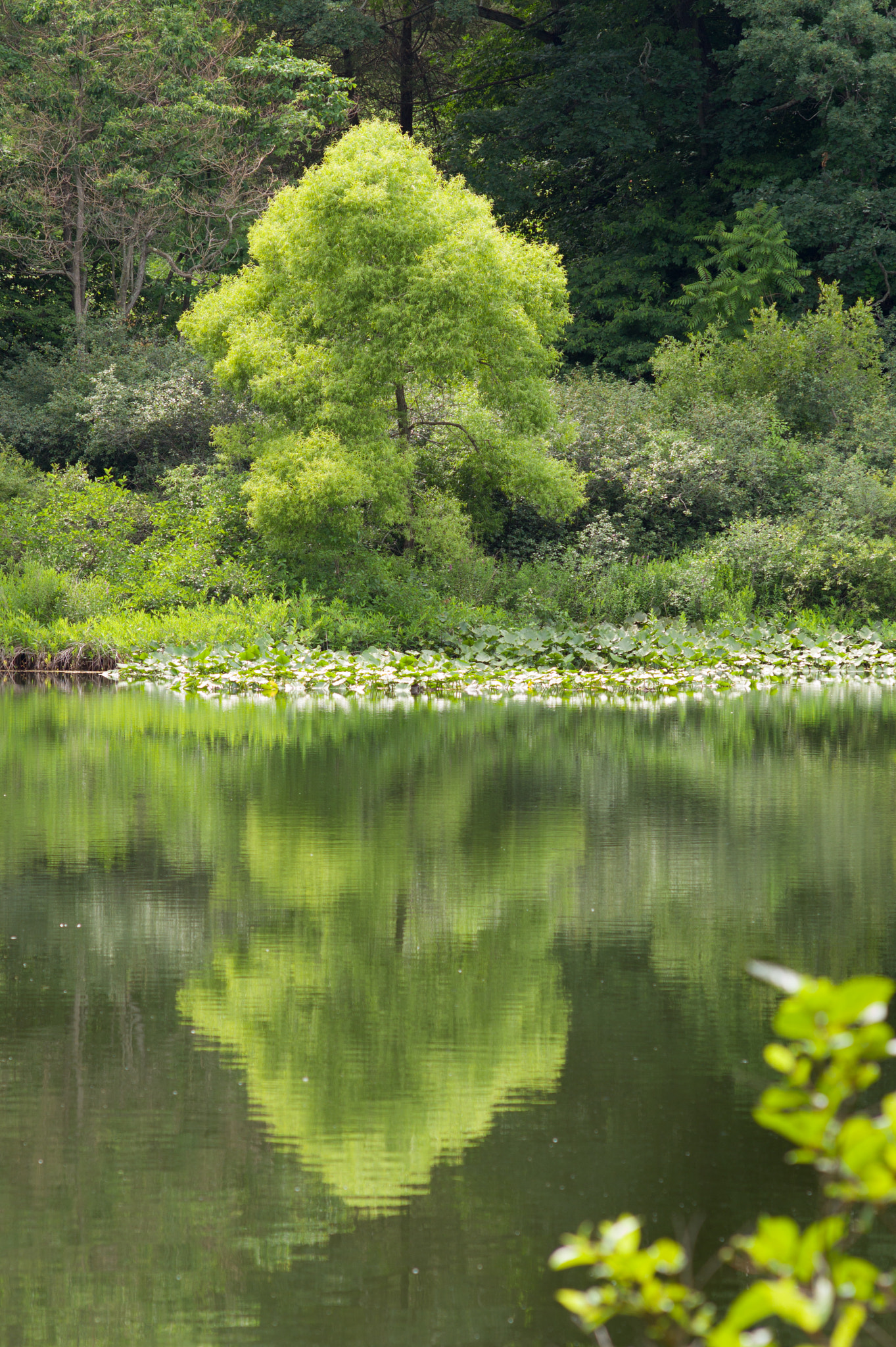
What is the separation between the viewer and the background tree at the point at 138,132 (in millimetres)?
30672

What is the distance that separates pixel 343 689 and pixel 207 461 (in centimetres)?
923

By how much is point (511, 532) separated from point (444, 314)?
5.20 m

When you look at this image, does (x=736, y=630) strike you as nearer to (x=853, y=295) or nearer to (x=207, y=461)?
(x=207, y=461)

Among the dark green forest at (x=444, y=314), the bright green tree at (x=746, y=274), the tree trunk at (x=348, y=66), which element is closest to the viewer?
the dark green forest at (x=444, y=314)

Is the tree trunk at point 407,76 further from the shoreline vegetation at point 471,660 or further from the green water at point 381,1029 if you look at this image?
the green water at point 381,1029

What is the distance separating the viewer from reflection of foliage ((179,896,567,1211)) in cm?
441

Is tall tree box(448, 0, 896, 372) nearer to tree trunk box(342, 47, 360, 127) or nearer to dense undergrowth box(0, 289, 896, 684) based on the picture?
tree trunk box(342, 47, 360, 127)

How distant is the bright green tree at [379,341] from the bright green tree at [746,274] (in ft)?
31.5

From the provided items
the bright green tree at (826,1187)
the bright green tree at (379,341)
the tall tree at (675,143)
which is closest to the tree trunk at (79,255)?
the bright green tree at (379,341)

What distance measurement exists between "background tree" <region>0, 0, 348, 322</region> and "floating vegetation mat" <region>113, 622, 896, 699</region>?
12876 millimetres

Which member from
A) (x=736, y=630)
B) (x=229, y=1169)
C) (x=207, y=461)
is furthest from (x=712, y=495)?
(x=229, y=1169)

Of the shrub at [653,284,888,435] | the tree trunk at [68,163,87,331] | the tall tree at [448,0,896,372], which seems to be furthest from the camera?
the tall tree at [448,0,896,372]

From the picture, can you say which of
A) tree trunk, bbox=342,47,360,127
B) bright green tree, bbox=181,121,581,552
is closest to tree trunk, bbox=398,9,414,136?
tree trunk, bbox=342,47,360,127

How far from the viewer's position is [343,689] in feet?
68.0
